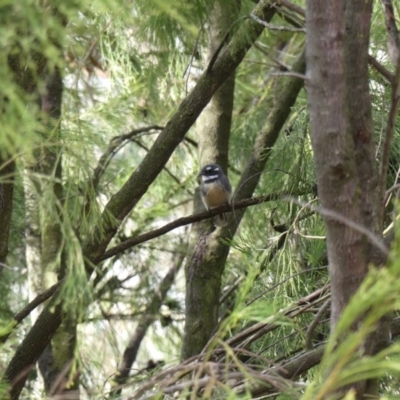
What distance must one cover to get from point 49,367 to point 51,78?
1140mm

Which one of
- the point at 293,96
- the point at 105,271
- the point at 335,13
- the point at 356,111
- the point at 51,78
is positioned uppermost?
the point at 51,78

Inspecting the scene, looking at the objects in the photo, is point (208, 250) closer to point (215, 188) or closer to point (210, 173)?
point (210, 173)

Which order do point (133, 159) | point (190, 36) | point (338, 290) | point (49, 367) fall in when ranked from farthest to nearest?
point (133, 159) < point (49, 367) < point (190, 36) < point (338, 290)

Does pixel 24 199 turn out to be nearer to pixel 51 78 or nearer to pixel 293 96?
pixel 51 78

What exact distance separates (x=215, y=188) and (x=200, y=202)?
111mm

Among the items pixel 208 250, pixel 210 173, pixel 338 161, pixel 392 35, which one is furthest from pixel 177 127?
pixel 338 161

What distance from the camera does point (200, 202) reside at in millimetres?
3143

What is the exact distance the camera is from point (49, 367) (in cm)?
313

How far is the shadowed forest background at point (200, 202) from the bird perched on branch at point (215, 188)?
0.13 feet

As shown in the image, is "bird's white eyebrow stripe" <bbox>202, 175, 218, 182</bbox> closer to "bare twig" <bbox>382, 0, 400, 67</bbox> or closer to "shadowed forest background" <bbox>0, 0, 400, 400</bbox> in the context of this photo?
"shadowed forest background" <bbox>0, 0, 400, 400</bbox>

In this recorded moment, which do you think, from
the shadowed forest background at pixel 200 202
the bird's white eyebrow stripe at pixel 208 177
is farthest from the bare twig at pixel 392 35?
the bird's white eyebrow stripe at pixel 208 177

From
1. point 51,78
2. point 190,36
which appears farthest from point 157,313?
point 190,36

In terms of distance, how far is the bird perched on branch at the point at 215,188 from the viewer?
291 centimetres

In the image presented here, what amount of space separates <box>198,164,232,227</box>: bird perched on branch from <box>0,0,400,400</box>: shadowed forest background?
0.13ft
